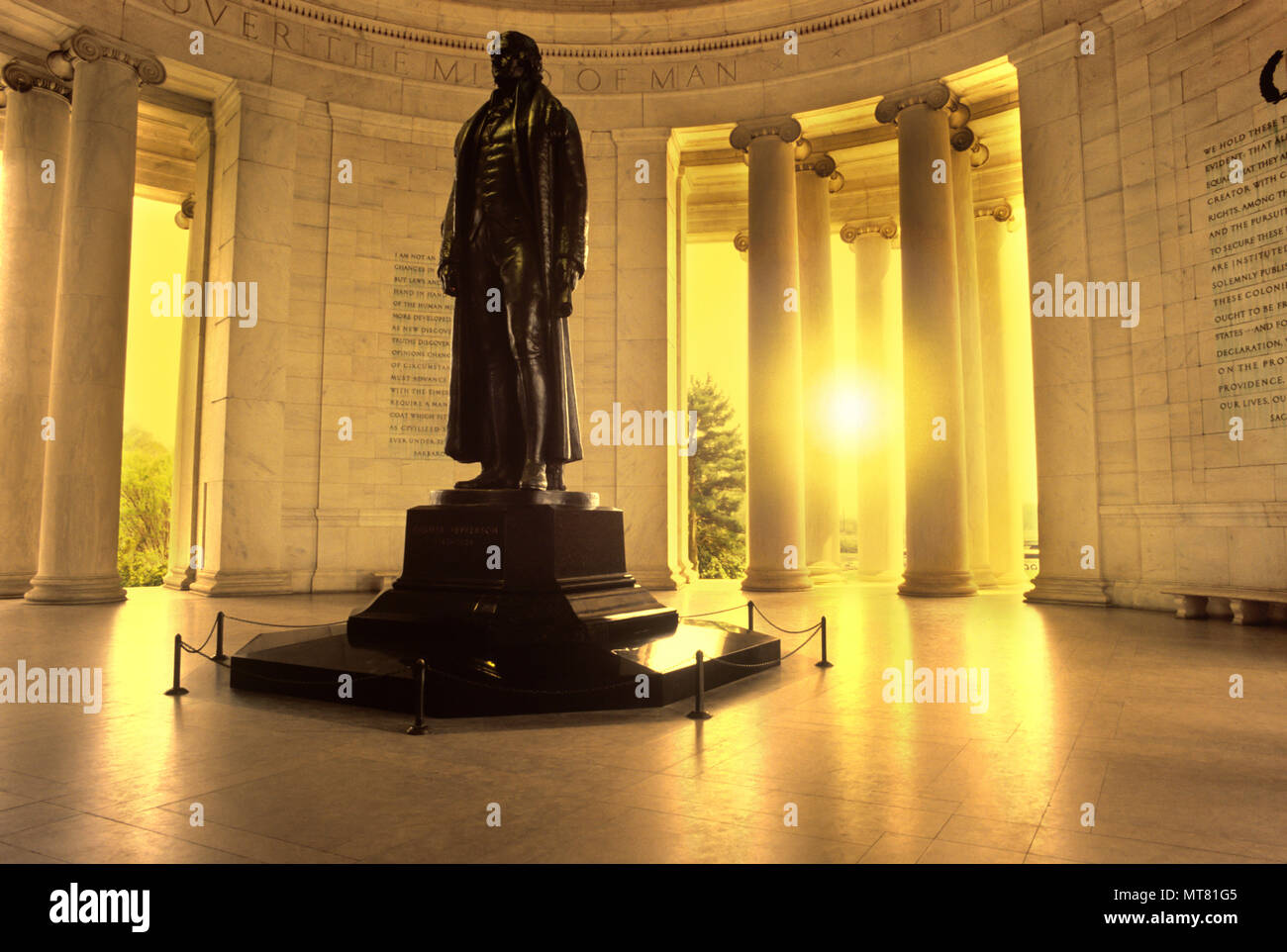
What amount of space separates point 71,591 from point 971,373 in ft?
79.2

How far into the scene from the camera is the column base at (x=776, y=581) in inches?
938

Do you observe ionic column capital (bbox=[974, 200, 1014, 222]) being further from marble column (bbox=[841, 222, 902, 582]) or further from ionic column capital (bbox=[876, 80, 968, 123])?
ionic column capital (bbox=[876, 80, 968, 123])

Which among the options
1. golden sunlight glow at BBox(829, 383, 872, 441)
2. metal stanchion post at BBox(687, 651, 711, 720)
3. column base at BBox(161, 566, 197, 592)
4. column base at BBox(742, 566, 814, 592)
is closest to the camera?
metal stanchion post at BBox(687, 651, 711, 720)

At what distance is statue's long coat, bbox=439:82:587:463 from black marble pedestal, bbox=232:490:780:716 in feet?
3.16

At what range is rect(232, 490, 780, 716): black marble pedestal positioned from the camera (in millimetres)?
8586

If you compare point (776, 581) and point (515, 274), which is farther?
point (776, 581)

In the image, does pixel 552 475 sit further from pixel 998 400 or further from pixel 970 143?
pixel 998 400

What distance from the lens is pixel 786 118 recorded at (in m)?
24.8

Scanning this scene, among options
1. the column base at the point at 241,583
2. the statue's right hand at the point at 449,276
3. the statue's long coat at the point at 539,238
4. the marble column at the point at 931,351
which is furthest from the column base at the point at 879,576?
the statue's right hand at the point at 449,276

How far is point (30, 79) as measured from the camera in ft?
72.4

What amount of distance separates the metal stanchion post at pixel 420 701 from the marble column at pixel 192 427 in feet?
58.1

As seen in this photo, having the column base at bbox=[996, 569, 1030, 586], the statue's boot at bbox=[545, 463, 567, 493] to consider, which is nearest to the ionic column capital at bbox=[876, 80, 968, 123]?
the column base at bbox=[996, 569, 1030, 586]
